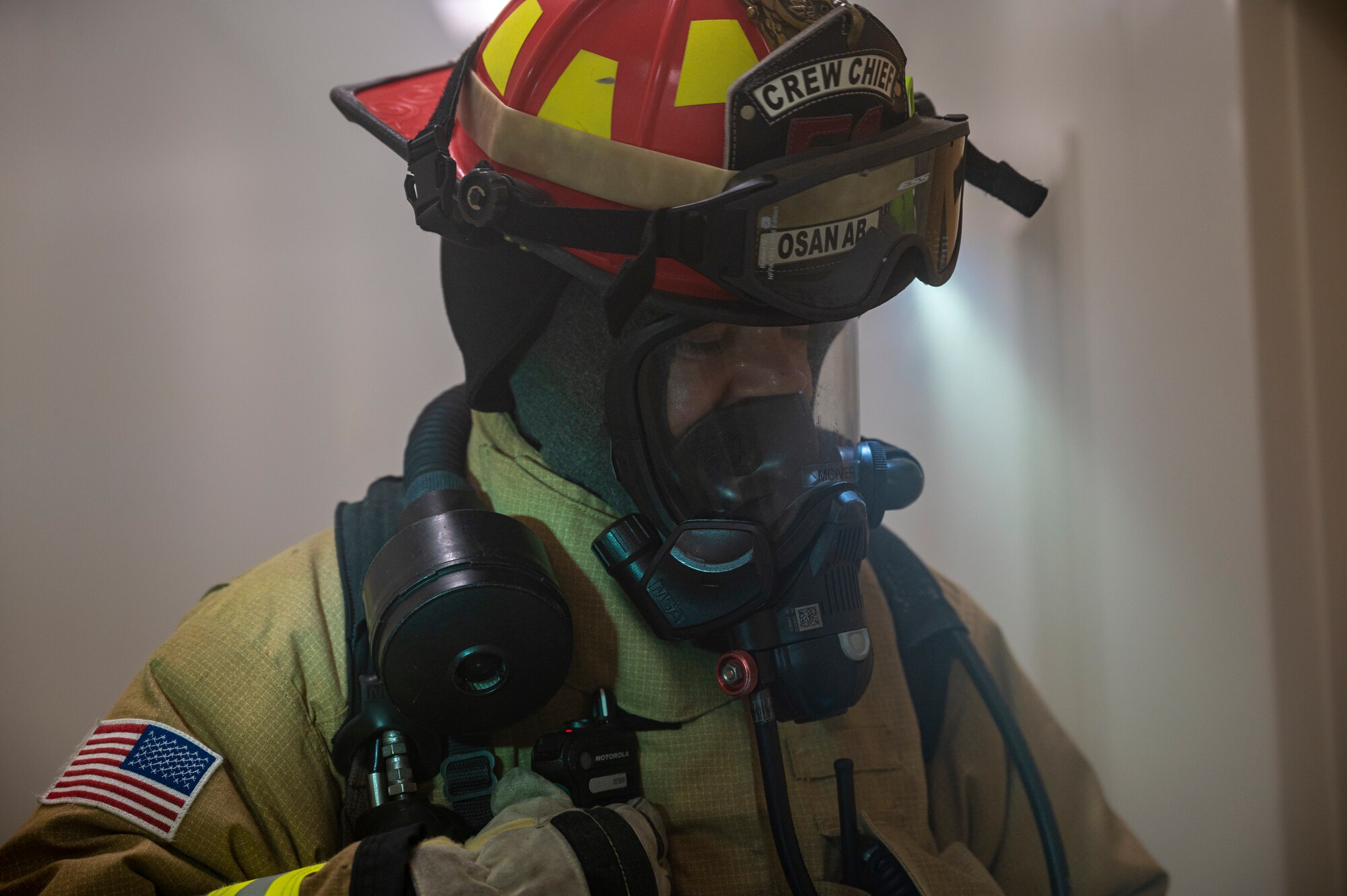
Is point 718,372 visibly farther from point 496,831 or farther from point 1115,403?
point 1115,403

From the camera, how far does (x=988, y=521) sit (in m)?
1.85

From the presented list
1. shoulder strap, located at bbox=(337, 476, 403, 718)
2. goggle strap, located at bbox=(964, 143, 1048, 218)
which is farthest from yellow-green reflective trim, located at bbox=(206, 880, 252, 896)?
goggle strap, located at bbox=(964, 143, 1048, 218)

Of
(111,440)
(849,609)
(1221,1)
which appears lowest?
(849,609)

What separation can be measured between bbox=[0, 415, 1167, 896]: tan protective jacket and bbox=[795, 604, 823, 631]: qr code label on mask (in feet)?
0.45

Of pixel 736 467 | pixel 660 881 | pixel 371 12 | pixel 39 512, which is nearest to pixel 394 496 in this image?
pixel 736 467

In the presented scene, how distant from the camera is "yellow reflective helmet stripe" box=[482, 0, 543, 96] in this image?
3.30 ft

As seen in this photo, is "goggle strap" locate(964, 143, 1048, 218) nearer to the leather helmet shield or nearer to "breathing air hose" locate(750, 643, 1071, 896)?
the leather helmet shield

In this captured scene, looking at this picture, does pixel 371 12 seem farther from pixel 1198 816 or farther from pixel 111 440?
pixel 1198 816

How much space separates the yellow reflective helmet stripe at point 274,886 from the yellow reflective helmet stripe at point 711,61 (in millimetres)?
784

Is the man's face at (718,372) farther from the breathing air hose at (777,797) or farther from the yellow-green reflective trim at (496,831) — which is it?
the yellow-green reflective trim at (496,831)

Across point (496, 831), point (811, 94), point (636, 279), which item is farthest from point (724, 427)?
point (496, 831)

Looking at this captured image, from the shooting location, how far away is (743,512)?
100 cm

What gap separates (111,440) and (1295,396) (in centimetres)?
176

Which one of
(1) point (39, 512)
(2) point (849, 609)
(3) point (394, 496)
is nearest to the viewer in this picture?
(2) point (849, 609)
